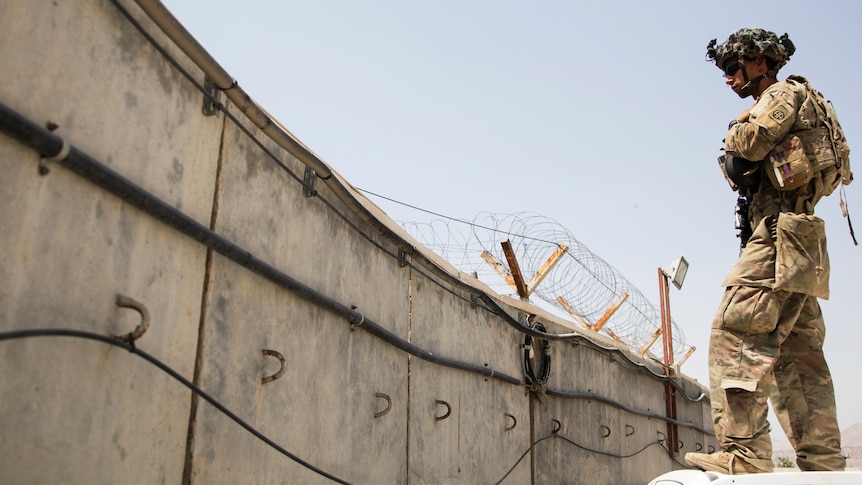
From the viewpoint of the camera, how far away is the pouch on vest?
3584 mm

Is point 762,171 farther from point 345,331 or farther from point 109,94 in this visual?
point 109,94

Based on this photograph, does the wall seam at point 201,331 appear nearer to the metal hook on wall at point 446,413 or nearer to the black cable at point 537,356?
the metal hook on wall at point 446,413

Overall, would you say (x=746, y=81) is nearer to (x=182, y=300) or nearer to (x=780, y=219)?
(x=780, y=219)

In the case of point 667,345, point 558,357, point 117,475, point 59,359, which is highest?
point 667,345

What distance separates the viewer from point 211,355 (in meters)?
2.20

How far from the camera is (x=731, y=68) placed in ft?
13.2

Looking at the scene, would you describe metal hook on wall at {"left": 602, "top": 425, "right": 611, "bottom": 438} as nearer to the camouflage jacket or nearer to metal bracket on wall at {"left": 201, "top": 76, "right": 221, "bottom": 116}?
the camouflage jacket

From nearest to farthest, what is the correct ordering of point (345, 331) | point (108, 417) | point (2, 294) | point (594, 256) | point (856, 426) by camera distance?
point (2, 294)
point (108, 417)
point (345, 331)
point (594, 256)
point (856, 426)

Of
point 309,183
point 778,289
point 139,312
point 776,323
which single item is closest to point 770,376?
point 776,323

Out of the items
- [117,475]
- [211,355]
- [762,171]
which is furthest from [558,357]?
[117,475]

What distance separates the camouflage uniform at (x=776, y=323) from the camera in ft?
11.3

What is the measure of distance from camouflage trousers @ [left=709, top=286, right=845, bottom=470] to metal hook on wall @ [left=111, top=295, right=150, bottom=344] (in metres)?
2.60

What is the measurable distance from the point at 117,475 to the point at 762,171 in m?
3.28

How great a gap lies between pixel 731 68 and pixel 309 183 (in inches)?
97.1
